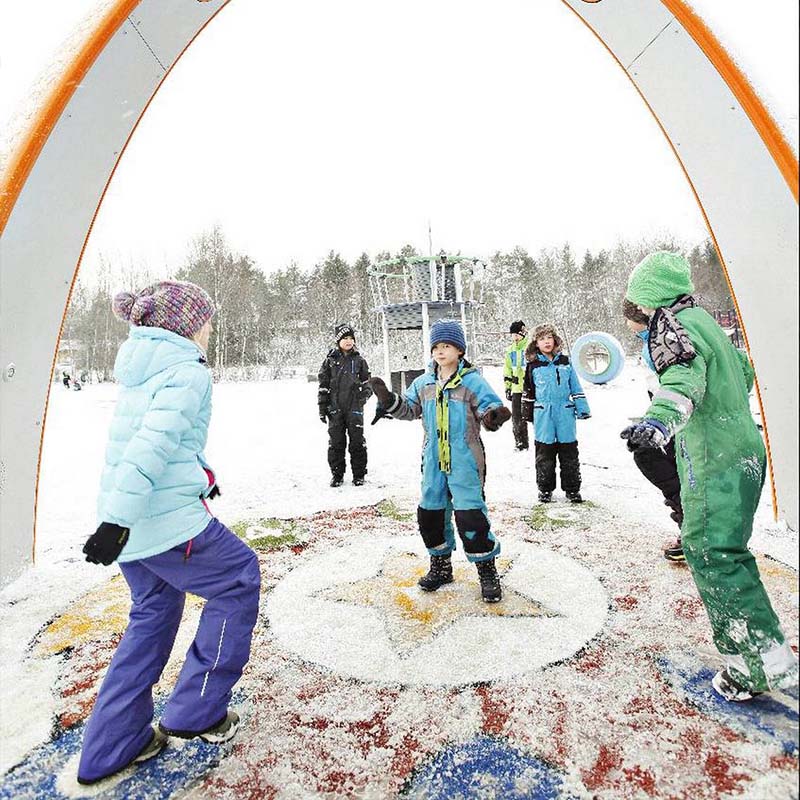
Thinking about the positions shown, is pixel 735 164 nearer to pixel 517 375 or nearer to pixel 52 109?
pixel 52 109

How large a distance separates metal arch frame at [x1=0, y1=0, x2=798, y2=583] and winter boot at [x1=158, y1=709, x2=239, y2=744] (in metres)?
2.14

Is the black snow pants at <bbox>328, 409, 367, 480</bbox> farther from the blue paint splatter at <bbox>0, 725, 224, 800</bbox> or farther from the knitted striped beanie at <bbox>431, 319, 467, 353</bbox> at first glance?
the blue paint splatter at <bbox>0, 725, 224, 800</bbox>

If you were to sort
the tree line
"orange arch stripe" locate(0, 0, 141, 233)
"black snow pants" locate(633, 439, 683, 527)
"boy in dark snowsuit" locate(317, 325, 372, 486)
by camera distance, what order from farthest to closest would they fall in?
the tree line < "boy in dark snowsuit" locate(317, 325, 372, 486) < "black snow pants" locate(633, 439, 683, 527) < "orange arch stripe" locate(0, 0, 141, 233)

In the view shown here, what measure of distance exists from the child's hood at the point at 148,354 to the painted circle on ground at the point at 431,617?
1.68m

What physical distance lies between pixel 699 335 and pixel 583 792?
1694 mm

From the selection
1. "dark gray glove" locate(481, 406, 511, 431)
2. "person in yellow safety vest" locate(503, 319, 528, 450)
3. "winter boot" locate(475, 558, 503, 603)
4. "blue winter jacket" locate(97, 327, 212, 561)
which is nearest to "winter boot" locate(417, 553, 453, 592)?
"winter boot" locate(475, 558, 503, 603)

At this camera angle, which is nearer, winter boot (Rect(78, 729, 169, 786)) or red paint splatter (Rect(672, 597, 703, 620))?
winter boot (Rect(78, 729, 169, 786))

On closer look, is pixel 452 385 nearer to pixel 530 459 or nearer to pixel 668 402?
pixel 668 402

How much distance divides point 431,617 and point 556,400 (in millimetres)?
3024

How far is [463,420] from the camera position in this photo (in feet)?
10.8

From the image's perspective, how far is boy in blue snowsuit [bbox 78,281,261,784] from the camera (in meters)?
1.93

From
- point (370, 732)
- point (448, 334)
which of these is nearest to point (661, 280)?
point (448, 334)

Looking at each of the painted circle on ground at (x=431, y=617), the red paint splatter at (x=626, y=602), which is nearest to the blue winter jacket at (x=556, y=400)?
the painted circle on ground at (x=431, y=617)

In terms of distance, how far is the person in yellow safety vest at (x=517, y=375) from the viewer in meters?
8.20
